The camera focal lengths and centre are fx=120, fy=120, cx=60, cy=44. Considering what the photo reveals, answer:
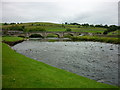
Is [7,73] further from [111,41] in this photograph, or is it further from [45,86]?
[111,41]

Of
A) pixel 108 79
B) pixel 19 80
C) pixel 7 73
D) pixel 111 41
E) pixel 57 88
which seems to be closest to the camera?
pixel 57 88

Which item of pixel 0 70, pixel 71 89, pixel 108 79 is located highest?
pixel 0 70

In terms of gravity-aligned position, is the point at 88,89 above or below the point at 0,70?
below

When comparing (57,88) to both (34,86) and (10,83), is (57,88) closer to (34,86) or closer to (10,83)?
(34,86)

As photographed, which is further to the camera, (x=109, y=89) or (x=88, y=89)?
(x=109, y=89)

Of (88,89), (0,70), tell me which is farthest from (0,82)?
(88,89)

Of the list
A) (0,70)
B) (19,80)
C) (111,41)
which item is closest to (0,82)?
(19,80)

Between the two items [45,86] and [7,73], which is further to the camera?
[7,73]

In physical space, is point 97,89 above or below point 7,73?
below

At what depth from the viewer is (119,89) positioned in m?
10.9

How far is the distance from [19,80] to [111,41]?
243ft

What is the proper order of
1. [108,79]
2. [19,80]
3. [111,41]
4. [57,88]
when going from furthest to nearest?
[111,41]
[108,79]
[19,80]
[57,88]

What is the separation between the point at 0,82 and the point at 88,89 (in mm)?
7199

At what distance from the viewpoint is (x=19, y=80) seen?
1054cm
